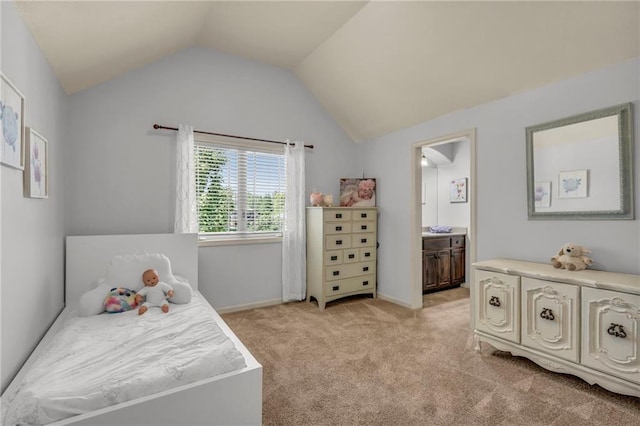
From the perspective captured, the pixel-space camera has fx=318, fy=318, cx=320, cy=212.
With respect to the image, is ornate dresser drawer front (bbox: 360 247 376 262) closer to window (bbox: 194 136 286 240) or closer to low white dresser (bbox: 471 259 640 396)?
window (bbox: 194 136 286 240)

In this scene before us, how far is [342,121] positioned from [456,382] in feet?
11.0

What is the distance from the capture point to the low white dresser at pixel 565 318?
1.87 meters

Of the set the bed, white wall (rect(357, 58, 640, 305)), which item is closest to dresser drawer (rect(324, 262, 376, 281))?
white wall (rect(357, 58, 640, 305))

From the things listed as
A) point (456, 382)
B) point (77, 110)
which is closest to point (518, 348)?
point (456, 382)

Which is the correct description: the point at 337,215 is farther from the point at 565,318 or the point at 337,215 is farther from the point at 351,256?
the point at 565,318

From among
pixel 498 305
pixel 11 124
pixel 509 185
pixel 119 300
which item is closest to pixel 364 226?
pixel 509 185

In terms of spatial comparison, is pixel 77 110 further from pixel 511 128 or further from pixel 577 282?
pixel 577 282

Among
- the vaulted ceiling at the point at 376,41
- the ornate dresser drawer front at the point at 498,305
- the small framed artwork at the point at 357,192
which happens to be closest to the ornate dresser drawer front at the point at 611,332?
the ornate dresser drawer front at the point at 498,305

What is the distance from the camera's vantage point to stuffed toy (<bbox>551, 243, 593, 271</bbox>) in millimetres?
2266

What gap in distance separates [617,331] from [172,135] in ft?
12.9

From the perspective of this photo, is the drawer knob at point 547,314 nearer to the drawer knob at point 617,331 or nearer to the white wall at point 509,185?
the drawer knob at point 617,331

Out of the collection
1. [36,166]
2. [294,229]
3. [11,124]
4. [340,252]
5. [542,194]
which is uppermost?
[11,124]

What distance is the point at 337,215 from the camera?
3.84m

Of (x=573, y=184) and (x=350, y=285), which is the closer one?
(x=573, y=184)
